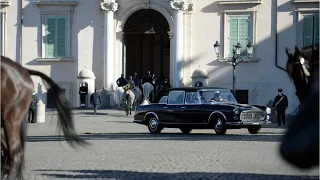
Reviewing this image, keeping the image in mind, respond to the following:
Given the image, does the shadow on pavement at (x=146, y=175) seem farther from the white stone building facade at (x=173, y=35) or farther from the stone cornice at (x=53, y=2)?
the stone cornice at (x=53, y=2)

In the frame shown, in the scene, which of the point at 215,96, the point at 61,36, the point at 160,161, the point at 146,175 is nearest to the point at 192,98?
the point at 215,96

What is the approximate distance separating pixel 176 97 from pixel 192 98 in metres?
0.60

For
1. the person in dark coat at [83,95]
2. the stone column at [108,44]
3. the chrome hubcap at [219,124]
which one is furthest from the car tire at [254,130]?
the stone column at [108,44]

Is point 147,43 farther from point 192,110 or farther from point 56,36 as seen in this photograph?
point 192,110

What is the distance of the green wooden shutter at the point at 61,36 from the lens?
41.1 meters

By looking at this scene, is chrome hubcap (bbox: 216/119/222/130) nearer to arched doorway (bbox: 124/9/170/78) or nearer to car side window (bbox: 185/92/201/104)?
car side window (bbox: 185/92/201/104)

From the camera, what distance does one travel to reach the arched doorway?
41.6 meters

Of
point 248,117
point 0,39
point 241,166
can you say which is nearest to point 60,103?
point 241,166

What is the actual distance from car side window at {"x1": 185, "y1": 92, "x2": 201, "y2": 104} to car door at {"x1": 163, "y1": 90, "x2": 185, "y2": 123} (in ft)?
0.57

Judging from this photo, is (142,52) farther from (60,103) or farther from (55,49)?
(60,103)

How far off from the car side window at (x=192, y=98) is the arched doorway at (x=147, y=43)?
17886 mm

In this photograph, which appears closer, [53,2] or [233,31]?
[233,31]

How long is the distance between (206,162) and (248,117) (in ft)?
33.0

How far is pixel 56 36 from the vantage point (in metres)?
41.2
